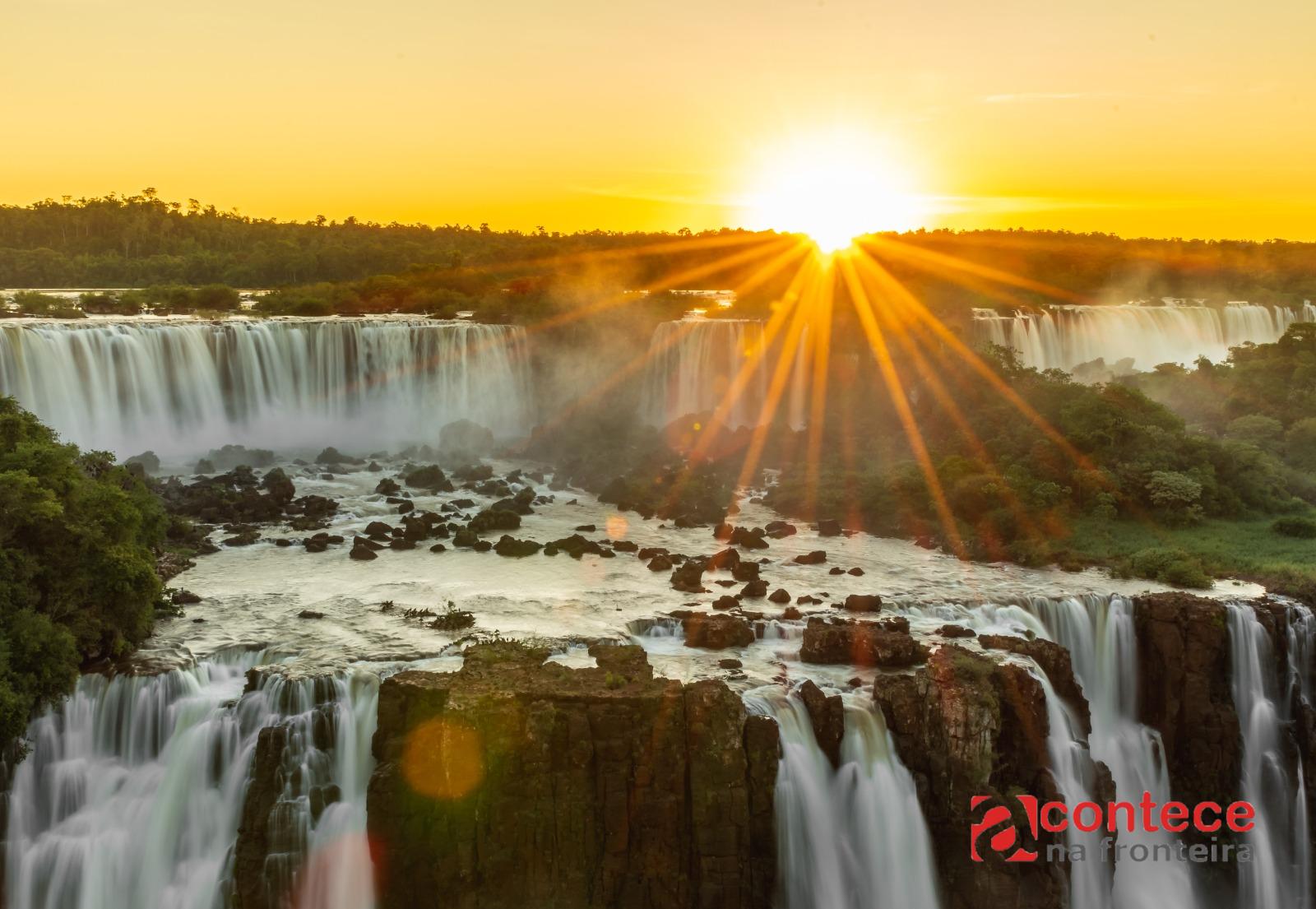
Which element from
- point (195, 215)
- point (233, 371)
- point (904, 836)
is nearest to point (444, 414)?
point (233, 371)

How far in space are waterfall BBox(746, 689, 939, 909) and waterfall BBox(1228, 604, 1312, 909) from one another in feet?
26.8

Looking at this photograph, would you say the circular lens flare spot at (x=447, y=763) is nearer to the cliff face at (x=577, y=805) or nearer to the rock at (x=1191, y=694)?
the cliff face at (x=577, y=805)

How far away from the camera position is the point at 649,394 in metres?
50.4

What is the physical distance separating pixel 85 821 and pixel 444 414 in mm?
31632

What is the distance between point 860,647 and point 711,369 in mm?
30224

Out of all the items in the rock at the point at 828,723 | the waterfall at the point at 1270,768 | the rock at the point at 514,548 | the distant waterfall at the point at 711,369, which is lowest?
the waterfall at the point at 1270,768

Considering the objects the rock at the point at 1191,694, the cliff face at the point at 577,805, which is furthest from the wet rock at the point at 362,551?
the rock at the point at 1191,694

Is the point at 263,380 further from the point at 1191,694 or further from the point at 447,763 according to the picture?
the point at 1191,694

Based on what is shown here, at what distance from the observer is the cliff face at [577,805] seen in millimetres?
16797

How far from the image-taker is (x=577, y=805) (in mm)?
16953

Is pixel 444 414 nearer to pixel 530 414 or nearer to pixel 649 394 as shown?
pixel 530 414

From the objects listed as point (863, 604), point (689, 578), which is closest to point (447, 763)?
Answer: point (689, 578)

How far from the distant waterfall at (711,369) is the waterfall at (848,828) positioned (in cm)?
3145

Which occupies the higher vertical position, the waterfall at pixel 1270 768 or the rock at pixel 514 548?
the rock at pixel 514 548
